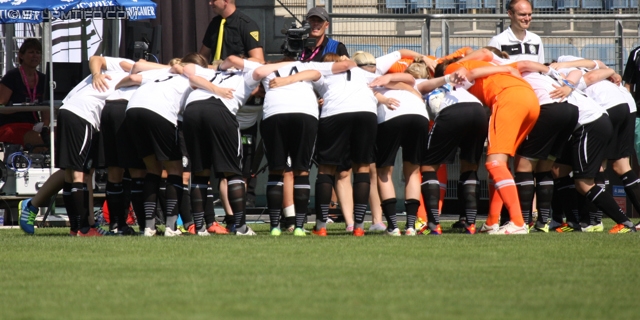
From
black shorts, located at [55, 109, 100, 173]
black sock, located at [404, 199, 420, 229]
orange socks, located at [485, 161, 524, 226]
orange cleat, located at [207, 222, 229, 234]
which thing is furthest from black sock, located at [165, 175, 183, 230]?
orange socks, located at [485, 161, 524, 226]

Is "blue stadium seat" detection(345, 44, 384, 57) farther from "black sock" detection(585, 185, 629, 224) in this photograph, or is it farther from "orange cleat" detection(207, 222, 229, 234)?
"black sock" detection(585, 185, 629, 224)

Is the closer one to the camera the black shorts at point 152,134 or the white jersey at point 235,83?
the black shorts at point 152,134

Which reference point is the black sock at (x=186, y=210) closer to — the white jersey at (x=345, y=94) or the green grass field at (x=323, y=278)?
the green grass field at (x=323, y=278)

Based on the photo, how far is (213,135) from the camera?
343 inches

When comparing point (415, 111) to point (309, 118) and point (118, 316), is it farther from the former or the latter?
point (118, 316)

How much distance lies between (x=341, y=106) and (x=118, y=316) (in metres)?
4.63

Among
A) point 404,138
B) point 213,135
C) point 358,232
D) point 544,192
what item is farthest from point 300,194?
point 544,192

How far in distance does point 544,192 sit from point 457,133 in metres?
1.19

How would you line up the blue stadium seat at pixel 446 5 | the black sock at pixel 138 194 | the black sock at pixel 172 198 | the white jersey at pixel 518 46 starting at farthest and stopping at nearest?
the blue stadium seat at pixel 446 5 < the white jersey at pixel 518 46 < the black sock at pixel 138 194 < the black sock at pixel 172 198

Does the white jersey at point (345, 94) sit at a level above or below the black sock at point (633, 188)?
above

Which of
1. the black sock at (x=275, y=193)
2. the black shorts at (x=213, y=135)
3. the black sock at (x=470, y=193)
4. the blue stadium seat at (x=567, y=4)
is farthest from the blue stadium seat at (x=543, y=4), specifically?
the black shorts at (x=213, y=135)

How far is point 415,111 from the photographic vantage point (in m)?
8.99

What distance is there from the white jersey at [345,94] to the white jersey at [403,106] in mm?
128

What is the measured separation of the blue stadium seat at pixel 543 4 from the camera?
16.2 metres
